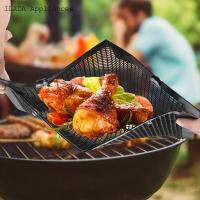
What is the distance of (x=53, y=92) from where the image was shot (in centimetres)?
141

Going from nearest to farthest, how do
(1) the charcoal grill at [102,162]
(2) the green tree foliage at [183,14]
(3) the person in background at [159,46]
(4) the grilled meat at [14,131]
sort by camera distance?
1. (1) the charcoal grill at [102,162]
2. (4) the grilled meat at [14,131]
3. (3) the person in background at [159,46]
4. (2) the green tree foliage at [183,14]

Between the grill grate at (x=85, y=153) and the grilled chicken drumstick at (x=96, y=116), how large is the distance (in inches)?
13.5

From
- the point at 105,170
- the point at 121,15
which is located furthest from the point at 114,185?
the point at 121,15

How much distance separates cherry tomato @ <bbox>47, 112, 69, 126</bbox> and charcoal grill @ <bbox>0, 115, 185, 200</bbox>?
93 millimetres

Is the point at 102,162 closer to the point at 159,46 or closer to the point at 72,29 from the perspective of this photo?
the point at 159,46

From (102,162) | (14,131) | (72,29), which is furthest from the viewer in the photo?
(72,29)

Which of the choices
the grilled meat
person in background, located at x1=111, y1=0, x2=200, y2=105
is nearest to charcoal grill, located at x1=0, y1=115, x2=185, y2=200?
the grilled meat

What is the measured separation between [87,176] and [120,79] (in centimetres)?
35

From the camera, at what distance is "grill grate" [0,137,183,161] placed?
1.67 meters

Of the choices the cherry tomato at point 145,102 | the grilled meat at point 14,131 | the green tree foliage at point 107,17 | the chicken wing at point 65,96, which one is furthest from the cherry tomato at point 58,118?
the green tree foliage at point 107,17

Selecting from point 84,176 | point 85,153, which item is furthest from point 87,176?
point 85,153

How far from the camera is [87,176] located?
4.71 feet

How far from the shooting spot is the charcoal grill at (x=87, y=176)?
1.42 metres

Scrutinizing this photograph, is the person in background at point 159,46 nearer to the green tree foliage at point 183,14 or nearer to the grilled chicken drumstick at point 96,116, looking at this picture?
the green tree foliage at point 183,14
